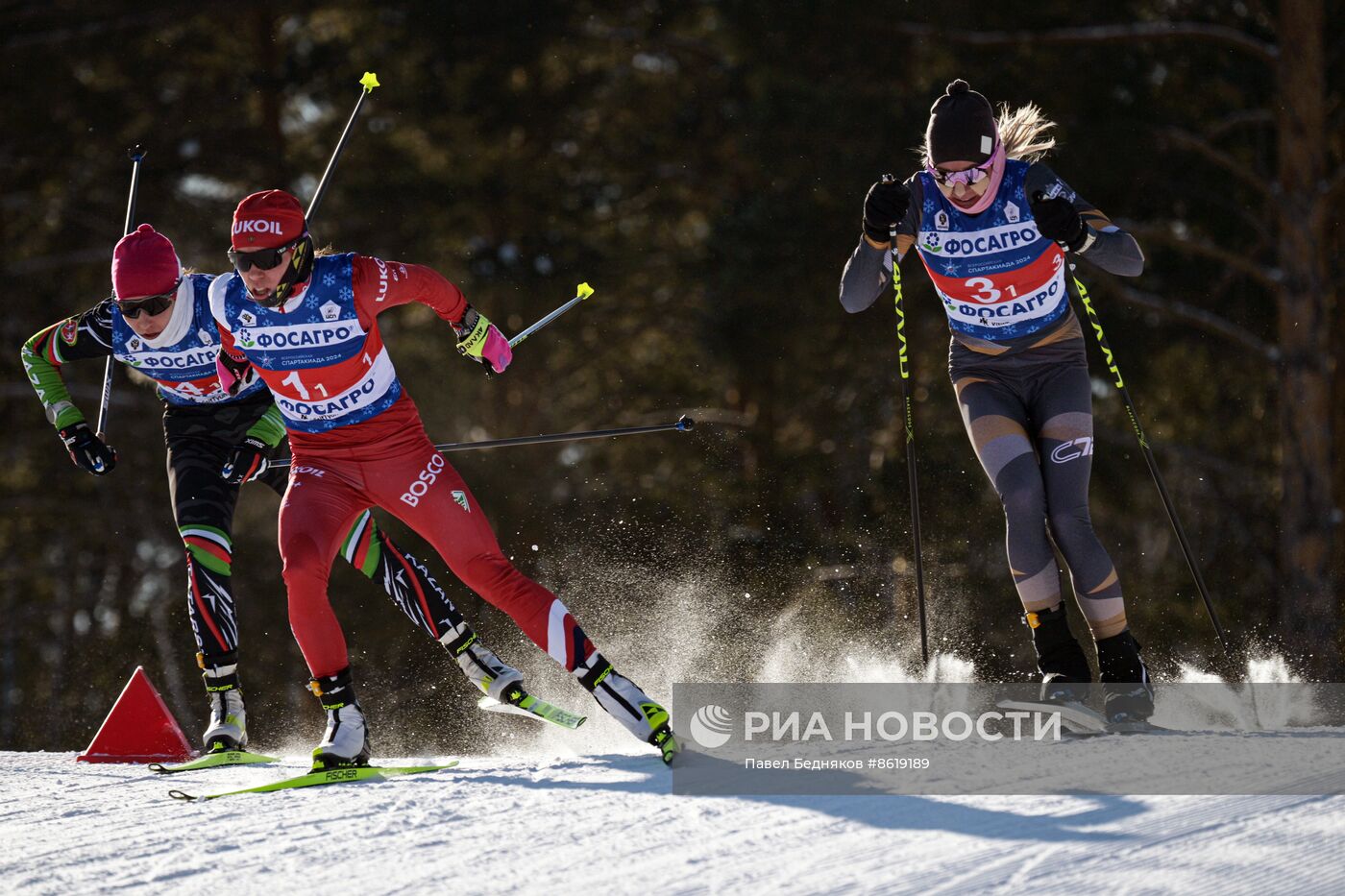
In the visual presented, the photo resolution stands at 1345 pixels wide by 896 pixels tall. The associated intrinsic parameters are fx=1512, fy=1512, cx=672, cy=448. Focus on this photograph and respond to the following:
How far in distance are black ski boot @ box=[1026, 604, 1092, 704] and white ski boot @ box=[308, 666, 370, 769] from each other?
2006 mm

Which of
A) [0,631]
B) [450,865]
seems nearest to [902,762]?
[450,865]

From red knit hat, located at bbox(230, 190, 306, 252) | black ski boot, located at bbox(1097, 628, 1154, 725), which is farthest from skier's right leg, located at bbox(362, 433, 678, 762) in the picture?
black ski boot, located at bbox(1097, 628, 1154, 725)

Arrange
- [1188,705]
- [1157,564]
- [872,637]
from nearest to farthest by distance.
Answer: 1. [1188,705]
2. [872,637]
3. [1157,564]

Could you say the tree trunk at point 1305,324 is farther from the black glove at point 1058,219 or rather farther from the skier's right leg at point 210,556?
the skier's right leg at point 210,556

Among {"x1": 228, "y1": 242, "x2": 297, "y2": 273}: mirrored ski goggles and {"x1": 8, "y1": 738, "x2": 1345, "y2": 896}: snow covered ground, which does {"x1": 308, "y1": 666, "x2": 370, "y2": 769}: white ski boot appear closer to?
{"x1": 8, "y1": 738, "x2": 1345, "y2": 896}: snow covered ground

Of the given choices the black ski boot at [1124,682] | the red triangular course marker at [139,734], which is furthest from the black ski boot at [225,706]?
the black ski boot at [1124,682]

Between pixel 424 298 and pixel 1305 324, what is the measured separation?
911cm

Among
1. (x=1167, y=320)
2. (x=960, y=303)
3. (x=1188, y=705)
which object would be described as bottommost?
(x=1188, y=705)

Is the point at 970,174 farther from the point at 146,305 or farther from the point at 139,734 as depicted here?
the point at 139,734

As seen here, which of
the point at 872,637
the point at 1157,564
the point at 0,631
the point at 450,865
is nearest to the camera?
the point at 450,865

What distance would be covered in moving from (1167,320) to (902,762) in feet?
33.8

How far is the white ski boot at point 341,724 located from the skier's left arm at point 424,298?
1.08m

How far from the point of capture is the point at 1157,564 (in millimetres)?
14406

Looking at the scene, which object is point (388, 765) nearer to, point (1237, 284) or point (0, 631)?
point (1237, 284)
